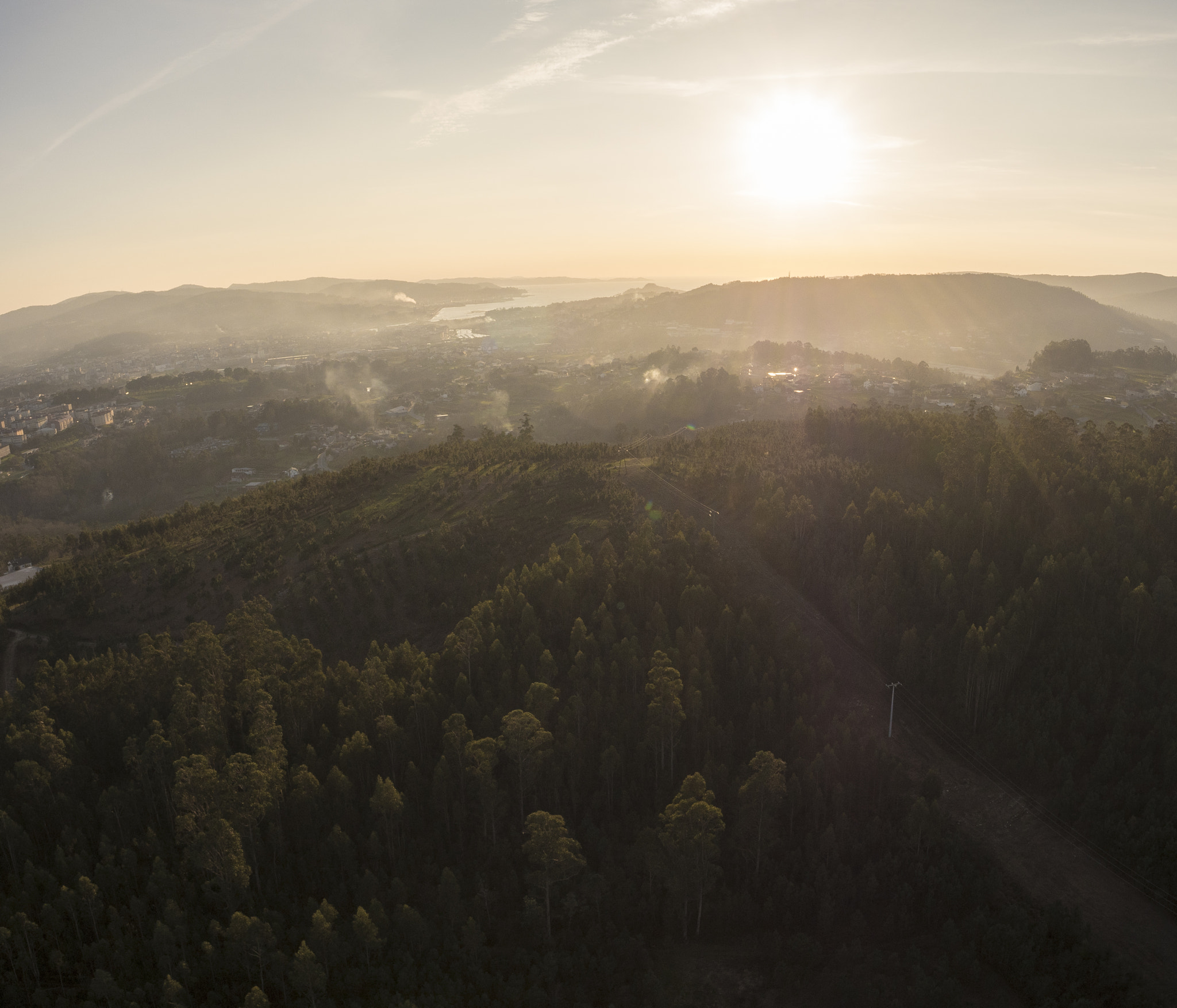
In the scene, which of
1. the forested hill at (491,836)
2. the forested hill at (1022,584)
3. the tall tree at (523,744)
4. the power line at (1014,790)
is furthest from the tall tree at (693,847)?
the forested hill at (1022,584)

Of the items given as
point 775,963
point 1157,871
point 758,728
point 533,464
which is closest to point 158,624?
point 533,464

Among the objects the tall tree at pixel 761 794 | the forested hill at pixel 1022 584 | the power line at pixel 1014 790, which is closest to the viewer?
the power line at pixel 1014 790

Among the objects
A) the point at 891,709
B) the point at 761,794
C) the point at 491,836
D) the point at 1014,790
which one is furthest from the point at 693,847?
the point at 1014,790

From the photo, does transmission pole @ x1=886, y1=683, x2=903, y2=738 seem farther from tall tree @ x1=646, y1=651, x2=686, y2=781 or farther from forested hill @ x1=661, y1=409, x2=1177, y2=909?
tall tree @ x1=646, y1=651, x2=686, y2=781

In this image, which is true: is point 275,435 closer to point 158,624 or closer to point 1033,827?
point 158,624

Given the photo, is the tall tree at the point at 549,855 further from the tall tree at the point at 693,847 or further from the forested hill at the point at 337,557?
the forested hill at the point at 337,557

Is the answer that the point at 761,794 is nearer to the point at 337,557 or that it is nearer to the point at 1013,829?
the point at 1013,829
